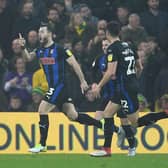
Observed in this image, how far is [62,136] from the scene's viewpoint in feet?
44.3

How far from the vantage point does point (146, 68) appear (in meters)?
14.7

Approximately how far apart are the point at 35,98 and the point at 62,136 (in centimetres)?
106

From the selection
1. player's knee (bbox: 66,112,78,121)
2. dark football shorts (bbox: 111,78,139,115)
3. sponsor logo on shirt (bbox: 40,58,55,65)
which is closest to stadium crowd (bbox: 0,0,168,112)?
player's knee (bbox: 66,112,78,121)

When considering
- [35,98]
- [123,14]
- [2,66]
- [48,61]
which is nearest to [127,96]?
[48,61]

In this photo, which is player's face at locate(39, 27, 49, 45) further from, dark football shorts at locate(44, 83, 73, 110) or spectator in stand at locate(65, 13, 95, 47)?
spectator in stand at locate(65, 13, 95, 47)

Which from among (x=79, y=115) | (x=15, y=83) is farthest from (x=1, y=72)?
(x=79, y=115)

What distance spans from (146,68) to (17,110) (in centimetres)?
237

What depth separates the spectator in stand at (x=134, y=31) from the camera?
15023mm

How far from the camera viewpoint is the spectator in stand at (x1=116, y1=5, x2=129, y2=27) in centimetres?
1559

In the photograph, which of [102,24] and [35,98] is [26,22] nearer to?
[102,24]

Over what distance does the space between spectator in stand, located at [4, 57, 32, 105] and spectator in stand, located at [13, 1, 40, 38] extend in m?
1.06
